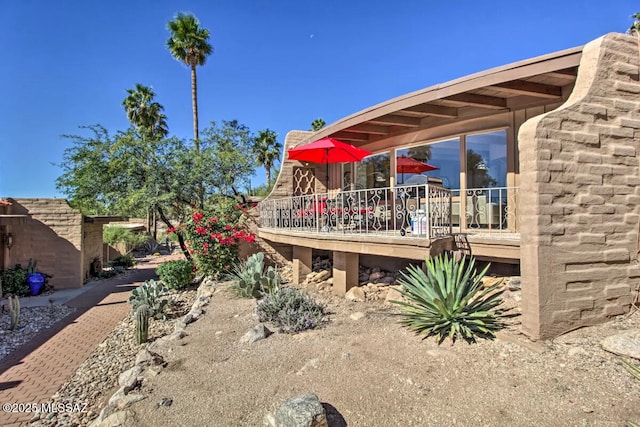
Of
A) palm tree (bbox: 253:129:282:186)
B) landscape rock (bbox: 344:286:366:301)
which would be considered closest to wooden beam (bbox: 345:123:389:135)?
landscape rock (bbox: 344:286:366:301)

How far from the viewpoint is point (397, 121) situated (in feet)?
26.2

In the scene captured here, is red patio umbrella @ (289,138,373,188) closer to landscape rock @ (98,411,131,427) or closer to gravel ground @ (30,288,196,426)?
gravel ground @ (30,288,196,426)

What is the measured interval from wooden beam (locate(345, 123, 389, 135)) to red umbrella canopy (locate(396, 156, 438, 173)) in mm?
857

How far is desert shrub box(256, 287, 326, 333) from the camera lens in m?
5.07

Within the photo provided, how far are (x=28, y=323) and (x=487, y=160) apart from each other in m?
11.4

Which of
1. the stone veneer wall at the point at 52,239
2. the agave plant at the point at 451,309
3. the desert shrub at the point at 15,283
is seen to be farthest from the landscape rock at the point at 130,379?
the stone veneer wall at the point at 52,239

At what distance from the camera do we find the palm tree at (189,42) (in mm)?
18219

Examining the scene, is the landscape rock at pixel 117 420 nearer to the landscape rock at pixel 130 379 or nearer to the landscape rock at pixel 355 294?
the landscape rock at pixel 130 379

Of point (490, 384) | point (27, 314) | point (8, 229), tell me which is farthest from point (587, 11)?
point (8, 229)

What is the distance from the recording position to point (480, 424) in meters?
2.59

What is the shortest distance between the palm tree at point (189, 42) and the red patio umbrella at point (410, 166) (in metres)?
13.3

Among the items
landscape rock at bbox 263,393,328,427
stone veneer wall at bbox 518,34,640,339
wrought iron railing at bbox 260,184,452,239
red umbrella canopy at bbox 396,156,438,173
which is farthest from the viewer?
red umbrella canopy at bbox 396,156,438,173

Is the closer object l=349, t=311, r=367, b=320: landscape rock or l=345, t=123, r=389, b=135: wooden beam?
l=349, t=311, r=367, b=320: landscape rock

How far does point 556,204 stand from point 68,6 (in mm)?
12386
